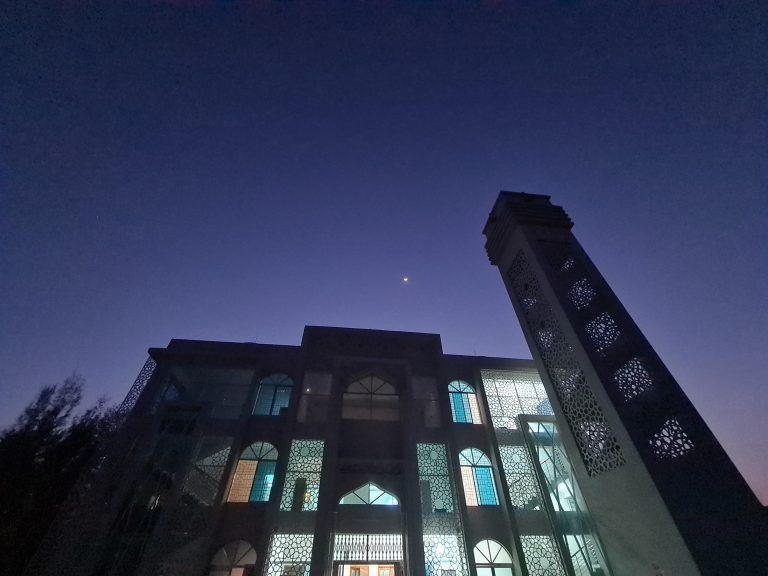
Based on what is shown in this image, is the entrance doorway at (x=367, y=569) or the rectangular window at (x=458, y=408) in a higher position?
the rectangular window at (x=458, y=408)

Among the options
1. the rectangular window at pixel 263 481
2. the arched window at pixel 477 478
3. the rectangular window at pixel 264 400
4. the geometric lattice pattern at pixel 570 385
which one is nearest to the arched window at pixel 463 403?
the arched window at pixel 477 478

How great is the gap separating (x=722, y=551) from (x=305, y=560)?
848cm

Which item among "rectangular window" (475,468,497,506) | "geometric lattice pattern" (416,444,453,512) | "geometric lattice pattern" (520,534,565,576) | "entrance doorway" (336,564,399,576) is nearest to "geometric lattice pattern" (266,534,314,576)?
"entrance doorway" (336,564,399,576)

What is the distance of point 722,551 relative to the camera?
4.96m

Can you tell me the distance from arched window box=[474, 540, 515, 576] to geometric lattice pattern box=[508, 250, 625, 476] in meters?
3.95

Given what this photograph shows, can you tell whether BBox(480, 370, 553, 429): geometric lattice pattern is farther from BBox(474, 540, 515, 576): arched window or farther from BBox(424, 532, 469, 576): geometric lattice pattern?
BBox(424, 532, 469, 576): geometric lattice pattern

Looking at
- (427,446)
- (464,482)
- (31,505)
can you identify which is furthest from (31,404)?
(464,482)

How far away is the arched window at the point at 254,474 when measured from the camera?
31.3ft

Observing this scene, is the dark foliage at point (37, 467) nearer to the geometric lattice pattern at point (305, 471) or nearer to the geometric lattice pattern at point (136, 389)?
the geometric lattice pattern at point (136, 389)

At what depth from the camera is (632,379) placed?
6883mm

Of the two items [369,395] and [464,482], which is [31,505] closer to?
[369,395]

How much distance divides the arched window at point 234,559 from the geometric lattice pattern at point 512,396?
8.07 metres

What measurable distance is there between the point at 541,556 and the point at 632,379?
5.83 metres

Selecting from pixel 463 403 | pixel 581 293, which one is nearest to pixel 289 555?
pixel 463 403
